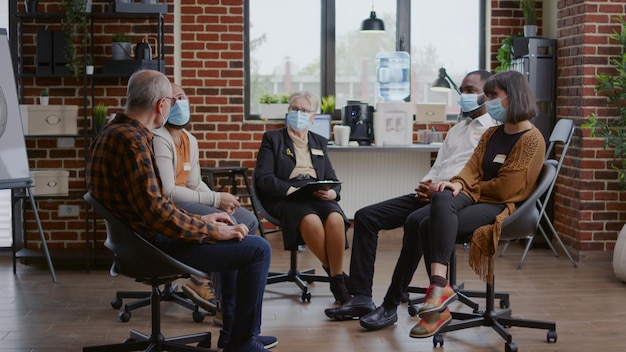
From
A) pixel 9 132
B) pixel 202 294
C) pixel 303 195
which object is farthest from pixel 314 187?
pixel 9 132

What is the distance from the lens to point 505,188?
4.28m

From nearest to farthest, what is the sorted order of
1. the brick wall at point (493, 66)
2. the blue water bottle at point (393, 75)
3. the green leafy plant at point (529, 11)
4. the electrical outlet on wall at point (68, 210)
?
1. the brick wall at point (493, 66)
2. the electrical outlet on wall at point (68, 210)
3. the green leafy plant at point (529, 11)
4. the blue water bottle at point (393, 75)

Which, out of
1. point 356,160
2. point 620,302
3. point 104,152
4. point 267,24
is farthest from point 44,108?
point 620,302

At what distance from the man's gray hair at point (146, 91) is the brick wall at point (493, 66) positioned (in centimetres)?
304

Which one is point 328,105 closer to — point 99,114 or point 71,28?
point 99,114

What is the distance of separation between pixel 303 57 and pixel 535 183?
3427mm

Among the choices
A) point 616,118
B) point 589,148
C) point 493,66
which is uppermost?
point 493,66

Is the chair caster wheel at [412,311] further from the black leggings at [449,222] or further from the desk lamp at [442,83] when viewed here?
the desk lamp at [442,83]

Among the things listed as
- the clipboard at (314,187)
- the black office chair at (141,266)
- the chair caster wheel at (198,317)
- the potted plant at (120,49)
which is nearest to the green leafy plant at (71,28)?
the potted plant at (120,49)

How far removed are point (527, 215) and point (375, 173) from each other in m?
3.02

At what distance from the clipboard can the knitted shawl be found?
2.84 feet

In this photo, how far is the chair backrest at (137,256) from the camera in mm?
3494

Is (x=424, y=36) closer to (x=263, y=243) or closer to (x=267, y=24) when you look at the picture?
(x=267, y=24)

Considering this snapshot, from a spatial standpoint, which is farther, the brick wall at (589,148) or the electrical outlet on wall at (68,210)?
the electrical outlet on wall at (68,210)
